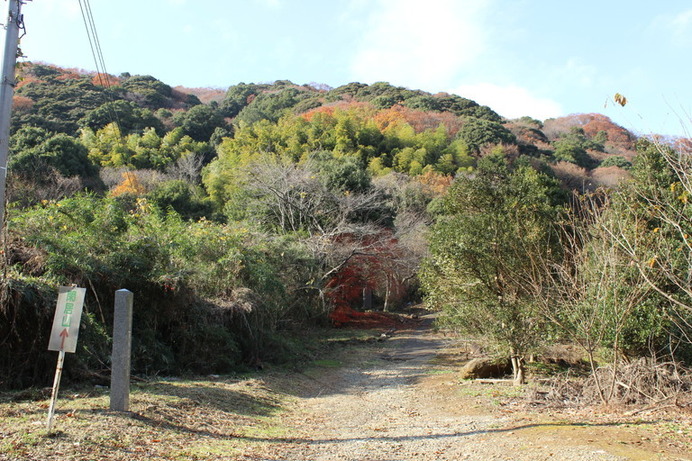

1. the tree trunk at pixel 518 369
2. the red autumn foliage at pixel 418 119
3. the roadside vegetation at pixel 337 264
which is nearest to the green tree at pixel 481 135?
the red autumn foliage at pixel 418 119

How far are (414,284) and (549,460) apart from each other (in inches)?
1016

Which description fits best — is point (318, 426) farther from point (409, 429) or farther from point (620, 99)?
point (620, 99)

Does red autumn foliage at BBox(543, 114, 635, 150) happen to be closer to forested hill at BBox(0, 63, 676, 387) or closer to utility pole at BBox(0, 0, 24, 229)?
forested hill at BBox(0, 63, 676, 387)

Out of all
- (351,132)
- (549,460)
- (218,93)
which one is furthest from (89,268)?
(218,93)

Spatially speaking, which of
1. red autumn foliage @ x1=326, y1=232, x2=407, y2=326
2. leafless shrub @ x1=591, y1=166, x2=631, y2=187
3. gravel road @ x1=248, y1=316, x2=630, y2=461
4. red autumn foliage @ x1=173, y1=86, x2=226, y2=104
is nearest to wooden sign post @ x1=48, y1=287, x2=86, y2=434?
gravel road @ x1=248, y1=316, x2=630, y2=461

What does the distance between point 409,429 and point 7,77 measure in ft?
22.2

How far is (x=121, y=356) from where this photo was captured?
6.47 metres

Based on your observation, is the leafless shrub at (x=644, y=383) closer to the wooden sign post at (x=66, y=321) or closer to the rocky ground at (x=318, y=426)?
→ the rocky ground at (x=318, y=426)

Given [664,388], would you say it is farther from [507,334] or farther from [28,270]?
[28,270]

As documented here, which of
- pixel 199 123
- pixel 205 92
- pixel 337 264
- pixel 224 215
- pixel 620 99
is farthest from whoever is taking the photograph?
pixel 205 92

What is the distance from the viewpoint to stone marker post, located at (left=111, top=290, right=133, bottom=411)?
6.30 m

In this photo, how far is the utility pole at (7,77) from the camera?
19.8ft

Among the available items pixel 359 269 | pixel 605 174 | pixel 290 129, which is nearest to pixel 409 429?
pixel 359 269

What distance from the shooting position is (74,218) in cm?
1010
